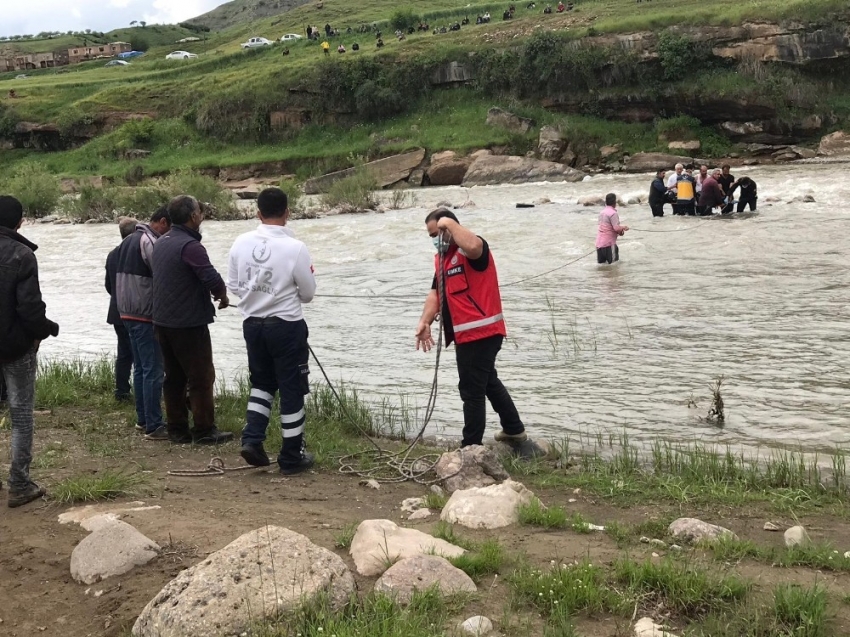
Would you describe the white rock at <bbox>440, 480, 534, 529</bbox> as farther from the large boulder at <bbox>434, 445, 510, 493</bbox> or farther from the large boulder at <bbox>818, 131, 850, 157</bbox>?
the large boulder at <bbox>818, 131, 850, 157</bbox>

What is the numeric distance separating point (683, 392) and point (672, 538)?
4640 millimetres

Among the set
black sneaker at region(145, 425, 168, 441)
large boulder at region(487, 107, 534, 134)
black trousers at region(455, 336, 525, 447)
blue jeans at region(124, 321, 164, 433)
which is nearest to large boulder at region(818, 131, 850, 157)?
large boulder at region(487, 107, 534, 134)

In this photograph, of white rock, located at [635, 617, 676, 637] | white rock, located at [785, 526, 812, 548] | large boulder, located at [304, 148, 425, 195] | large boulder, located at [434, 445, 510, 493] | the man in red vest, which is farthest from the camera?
large boulder, located at [304, 148, 425, 195]

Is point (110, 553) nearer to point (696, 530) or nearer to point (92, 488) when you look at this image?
point (92, 488)

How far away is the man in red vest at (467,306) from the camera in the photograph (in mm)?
6719

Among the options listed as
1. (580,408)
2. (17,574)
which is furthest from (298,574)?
(580,408)

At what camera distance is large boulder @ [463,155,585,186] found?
44356mm

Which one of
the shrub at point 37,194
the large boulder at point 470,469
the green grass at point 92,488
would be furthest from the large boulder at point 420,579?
the shrub at point 37,194

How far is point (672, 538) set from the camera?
4980mm

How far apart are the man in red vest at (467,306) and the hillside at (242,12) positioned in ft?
585

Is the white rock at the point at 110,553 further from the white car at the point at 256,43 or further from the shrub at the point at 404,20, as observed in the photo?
the white car at the point at 256,43

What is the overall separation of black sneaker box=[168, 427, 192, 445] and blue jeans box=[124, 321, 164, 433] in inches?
9.2

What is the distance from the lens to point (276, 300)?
661cm

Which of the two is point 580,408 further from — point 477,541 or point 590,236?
point 590,236
